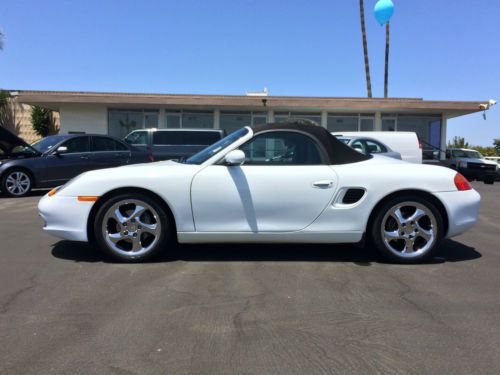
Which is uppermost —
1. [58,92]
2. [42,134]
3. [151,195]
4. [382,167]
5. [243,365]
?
[58,92]

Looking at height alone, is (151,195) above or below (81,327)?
above

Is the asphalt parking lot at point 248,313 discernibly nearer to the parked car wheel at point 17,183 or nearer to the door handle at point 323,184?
the door handle at point 323,184

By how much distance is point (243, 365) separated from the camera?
2504 millimetres

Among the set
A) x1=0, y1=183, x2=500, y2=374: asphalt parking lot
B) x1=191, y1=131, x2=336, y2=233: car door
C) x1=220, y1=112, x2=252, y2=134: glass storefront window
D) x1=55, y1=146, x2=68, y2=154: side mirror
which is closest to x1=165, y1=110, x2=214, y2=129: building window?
x1=220, y1=112, x2=252, y2=134: glass storefront window

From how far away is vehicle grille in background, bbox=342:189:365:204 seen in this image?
4.47 m

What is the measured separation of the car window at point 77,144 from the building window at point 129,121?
1081cm

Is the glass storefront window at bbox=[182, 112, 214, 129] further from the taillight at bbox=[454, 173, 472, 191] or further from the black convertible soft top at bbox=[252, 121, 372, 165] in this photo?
the taillight at bbox=[454, 173, 472, 191]

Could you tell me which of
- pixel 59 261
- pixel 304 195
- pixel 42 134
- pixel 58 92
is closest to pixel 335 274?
pixel 304 195

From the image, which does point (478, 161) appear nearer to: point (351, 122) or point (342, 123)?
point (351, 122)

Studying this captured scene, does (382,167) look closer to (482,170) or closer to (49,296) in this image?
(49,296)

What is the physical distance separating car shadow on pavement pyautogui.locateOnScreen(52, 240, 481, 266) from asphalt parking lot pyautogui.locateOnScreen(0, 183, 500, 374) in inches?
0.9

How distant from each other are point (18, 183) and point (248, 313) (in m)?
8.64

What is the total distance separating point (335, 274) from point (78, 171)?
817 cm

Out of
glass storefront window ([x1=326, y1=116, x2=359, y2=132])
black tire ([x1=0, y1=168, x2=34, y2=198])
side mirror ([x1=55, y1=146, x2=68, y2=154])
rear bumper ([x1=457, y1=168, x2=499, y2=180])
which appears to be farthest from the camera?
glass storefront window ([x1=326, y1=116, x2=359, y2=132])
